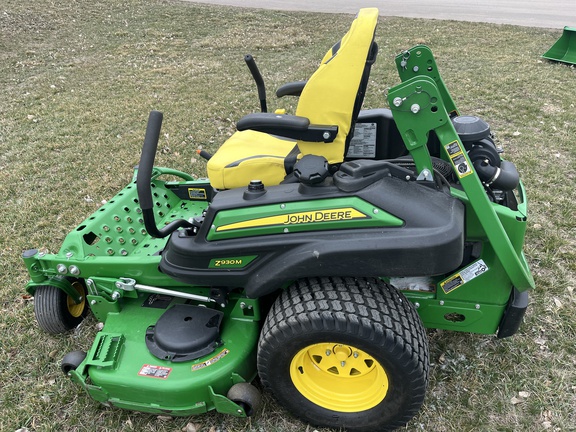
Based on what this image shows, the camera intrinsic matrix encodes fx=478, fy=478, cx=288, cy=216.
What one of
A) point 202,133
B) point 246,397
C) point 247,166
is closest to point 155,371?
point 246,397

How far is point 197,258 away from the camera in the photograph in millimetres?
2258

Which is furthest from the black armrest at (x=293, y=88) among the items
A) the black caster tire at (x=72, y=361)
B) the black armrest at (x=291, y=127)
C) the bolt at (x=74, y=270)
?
the black caster tire at (x=72, y=361)

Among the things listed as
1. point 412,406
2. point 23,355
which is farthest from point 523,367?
point 23,355

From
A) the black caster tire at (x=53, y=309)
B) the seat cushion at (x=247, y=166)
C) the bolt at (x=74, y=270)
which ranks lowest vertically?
the black caster tire at (x=53, y=309)

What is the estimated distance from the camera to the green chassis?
80.7 inches

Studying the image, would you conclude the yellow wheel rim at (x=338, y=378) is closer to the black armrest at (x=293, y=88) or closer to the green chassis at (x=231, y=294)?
the green chassis at (x=231, y=294)

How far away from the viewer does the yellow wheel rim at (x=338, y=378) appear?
2207 millimetres

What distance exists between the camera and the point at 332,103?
227 centimetres

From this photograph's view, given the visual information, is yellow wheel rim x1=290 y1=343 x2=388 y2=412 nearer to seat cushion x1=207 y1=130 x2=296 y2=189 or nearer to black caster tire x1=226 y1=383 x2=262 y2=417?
black caster tire x1=226 y1=383 x2=262 y2=417

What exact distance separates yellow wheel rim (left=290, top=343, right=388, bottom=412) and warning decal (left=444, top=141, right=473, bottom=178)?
3.01 ft

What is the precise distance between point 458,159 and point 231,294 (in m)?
1.36

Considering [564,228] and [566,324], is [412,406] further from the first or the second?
[564,228]

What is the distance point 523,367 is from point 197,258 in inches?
75.1

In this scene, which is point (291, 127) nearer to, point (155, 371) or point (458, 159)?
point (458, 159)
